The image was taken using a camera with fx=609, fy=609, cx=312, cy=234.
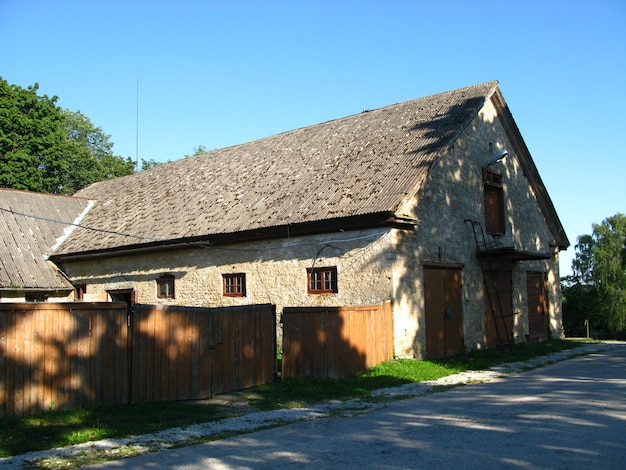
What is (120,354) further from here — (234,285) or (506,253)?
(506,253)

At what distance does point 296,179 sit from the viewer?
19297 mm

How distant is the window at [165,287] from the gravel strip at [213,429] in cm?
1016

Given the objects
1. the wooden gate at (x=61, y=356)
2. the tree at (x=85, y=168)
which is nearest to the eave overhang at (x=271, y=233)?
the wooden gate at (x=61, y=356)

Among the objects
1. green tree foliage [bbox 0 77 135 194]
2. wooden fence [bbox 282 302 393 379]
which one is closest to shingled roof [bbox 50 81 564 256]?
wooden fence [bbox 282 302 393 379]

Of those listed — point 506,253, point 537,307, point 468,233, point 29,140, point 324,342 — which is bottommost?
point 324,342

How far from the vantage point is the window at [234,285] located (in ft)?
59.6

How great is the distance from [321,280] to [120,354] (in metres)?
7.16

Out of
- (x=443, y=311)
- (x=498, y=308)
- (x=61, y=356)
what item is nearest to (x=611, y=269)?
(x=498, y=308)

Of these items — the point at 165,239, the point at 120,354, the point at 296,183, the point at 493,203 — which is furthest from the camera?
the point at 493,203

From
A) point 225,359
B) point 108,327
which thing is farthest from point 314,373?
point 108,327

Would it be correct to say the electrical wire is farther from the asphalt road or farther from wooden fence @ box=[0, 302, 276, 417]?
the asphalt road

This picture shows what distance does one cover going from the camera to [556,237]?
24.0m

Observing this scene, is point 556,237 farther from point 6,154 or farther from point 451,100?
point 6,154

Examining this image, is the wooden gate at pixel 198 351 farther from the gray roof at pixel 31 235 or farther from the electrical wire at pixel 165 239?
the gray roof at pixel 31 235
